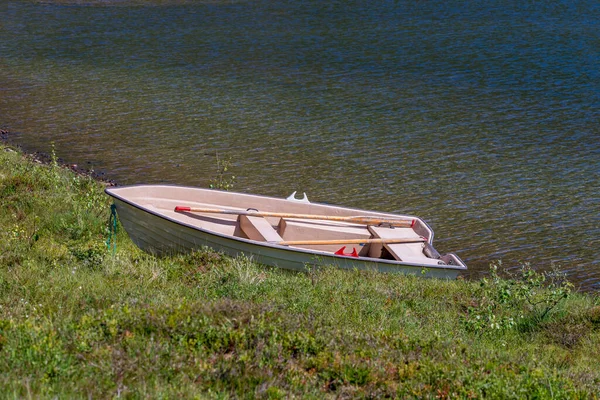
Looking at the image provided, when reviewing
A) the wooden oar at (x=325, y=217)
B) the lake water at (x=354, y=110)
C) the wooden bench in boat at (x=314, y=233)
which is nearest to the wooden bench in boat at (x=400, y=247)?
the wooden oar at (x=325, y=217)

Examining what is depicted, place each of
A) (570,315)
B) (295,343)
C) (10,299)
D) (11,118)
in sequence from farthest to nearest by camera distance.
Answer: (11,118)
(570,315)
(10,299)
(295,343)

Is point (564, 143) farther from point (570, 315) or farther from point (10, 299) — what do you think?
point (10, 299)

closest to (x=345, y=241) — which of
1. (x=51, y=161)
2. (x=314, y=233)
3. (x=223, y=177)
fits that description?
(x=314, y=233)

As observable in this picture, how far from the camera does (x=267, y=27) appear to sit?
Answer: 3741 cm

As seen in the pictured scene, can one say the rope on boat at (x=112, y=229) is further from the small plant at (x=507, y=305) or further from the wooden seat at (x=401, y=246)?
the small plant at (x=507, y=305)

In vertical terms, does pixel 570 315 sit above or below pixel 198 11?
below

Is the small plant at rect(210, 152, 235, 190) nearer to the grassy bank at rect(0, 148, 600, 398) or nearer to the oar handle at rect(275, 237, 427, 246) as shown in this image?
the oar handle at rect(275, 237, 427, 246)

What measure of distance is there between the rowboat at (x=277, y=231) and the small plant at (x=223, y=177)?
3.19m

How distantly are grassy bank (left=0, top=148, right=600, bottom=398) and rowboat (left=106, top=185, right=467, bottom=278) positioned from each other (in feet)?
1.04

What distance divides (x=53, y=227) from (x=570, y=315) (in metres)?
7.64

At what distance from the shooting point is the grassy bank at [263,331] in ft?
18.8

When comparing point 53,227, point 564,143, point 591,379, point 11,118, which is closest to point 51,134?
point 11,118

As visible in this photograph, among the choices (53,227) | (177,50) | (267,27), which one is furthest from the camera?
(267,27)

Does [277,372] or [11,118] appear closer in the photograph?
[277,372]
